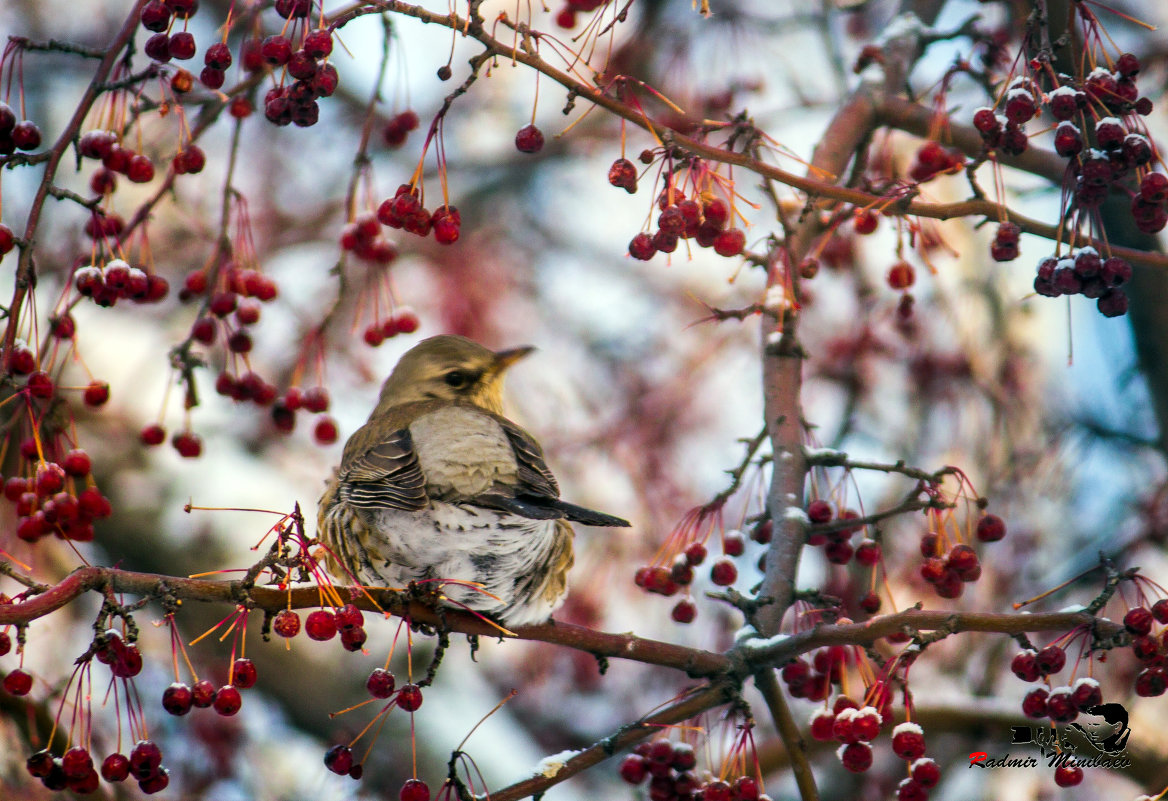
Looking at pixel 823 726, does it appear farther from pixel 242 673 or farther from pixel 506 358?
pixel 506 358

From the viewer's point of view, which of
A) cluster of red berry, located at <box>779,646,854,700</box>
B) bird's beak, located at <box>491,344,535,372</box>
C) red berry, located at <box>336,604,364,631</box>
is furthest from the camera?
bird's beak, located at <box>491,344,535,372</box>

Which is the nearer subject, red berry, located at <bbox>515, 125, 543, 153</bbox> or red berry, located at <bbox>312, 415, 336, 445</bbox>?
red berry, located at <bbox>515, 125, 543, 153</bbox>

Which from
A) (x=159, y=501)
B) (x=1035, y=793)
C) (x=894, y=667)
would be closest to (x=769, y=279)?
(x=894, y=667)

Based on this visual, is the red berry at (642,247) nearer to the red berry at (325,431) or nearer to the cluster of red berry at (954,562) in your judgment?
the cluster of red berry at (954,562)

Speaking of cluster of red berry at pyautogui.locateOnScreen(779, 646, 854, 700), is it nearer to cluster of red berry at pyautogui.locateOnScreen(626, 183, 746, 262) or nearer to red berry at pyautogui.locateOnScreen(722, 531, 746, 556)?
red berry at pyautogui.locateOnScreen(722, 531, 746, 556)

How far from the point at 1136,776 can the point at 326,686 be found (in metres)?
3.48

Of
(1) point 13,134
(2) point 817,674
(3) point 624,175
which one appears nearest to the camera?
(3) point 624,175

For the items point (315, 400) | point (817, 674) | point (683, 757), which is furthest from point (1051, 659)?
point (315, 400)

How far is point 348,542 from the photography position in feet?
10.5

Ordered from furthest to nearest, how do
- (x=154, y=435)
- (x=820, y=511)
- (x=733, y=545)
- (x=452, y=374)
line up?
(x=452, y=374) → (x=154, y=435) → (x=733, y=545) → (x=820, y=511)

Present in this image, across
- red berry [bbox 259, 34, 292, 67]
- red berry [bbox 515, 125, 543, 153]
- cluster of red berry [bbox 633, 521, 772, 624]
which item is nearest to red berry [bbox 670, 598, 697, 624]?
cluster of red berry [bbox 633, 521, 772, 624]

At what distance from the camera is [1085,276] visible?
225 centimetres

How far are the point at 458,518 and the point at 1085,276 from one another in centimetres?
168

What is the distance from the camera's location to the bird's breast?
3.09 metres
